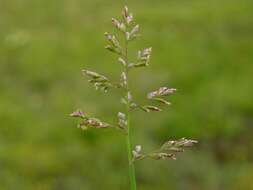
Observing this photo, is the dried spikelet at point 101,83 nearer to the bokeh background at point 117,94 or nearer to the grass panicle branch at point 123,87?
the grass panicle branch at point 123,87

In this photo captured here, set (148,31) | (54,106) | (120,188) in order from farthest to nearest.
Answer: (148,31)
(54,106)
(120,188)

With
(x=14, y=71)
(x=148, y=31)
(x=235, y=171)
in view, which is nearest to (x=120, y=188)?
(x=235, y=171)

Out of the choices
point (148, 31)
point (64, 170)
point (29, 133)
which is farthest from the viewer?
point (148, 31)

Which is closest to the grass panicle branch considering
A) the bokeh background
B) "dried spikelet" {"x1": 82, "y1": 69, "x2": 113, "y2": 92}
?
"dried spikelet" {"x1": 82, "y1": 69, "x2": 113, "y2": 92}

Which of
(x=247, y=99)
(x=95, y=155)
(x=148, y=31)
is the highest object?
(x=148, y=31)

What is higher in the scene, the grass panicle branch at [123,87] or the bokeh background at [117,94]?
the bokeh background at [117,94]

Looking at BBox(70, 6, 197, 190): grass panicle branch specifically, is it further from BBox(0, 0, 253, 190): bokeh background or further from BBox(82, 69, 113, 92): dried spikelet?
BBox(0, 0, 253, 190): bokeh background

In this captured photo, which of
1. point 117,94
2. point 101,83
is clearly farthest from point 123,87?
point 117,94

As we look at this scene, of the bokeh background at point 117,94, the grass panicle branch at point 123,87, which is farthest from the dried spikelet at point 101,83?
the bokeh background at point 117,94

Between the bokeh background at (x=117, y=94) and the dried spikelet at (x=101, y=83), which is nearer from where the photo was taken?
the dried spikelet at (x=101, y=83)

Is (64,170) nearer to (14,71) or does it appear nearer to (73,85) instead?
(73,85)
